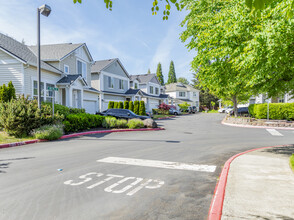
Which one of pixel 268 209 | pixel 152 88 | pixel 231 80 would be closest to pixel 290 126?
pixel 231 80

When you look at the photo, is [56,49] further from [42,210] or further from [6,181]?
[42,210]

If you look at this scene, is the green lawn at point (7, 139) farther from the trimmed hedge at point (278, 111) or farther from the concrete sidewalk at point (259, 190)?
the trimmed hedge at point (278, 111)

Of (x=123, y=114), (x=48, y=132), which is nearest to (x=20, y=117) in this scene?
(x=48, y=132)

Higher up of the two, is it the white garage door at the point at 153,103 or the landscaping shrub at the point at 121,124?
the white garage door at the point at 153,103

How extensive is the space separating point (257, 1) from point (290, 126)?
22147 mm

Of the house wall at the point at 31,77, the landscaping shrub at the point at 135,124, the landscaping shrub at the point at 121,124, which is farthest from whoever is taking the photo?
the landscaping shrub at the point at 135,124

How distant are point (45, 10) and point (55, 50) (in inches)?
489

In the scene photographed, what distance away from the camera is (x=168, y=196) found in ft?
14.6

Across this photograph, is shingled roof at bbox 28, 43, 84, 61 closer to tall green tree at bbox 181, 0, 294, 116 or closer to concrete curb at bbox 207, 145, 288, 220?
tall green tree at bbox 181, 0, 294, 116

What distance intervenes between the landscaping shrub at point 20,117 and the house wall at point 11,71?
16.1ft

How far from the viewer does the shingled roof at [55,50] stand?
2170cm

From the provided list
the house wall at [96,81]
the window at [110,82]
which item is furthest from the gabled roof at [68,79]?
the window at [110,82]

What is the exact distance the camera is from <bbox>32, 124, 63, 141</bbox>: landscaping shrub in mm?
11416


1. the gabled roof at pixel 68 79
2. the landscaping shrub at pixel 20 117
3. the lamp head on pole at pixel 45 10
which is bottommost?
the landscaping shrub at pixel 20 117
